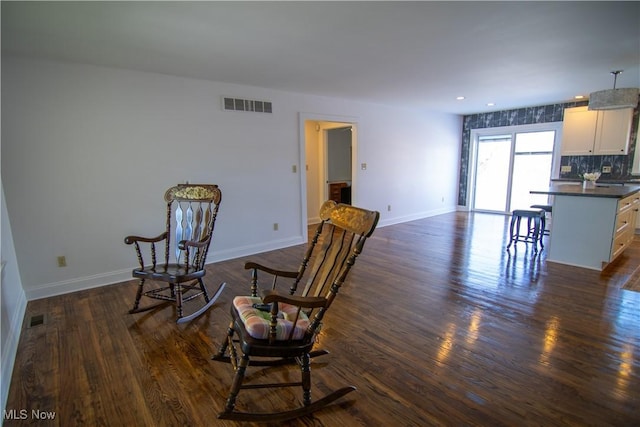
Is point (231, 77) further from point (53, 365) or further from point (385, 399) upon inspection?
point (385, 399)

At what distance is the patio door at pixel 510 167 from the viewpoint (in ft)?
21.7

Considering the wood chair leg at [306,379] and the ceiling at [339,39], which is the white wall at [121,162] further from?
the wood chair leg at [306,379]

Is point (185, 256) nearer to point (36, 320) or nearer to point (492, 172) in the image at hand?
point (36, 320)

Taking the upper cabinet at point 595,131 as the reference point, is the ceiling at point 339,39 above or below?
above

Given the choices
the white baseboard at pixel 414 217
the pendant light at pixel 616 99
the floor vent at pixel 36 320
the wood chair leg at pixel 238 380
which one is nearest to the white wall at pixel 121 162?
the floor vent at pixel 36 320

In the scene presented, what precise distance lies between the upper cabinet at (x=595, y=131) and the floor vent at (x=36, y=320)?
7894mm

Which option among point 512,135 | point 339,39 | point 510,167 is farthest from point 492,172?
point 339,39

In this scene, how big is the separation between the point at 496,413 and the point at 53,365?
8.76 ft

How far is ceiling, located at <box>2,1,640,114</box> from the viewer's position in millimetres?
2092

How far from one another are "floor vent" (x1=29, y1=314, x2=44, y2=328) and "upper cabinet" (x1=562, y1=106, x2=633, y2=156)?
7894 mm

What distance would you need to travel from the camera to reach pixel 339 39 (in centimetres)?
259

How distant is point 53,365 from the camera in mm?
2021

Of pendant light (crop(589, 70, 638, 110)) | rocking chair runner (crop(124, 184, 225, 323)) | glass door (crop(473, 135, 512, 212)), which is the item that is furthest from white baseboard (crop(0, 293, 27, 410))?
glass door (crop(473, 135, 512, 212))

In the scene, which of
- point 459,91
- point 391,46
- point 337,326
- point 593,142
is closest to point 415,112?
point 459,91
